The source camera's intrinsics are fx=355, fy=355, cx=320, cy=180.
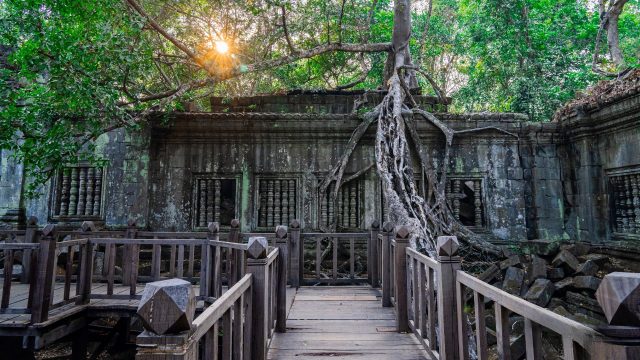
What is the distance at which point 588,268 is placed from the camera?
5977 millimetres

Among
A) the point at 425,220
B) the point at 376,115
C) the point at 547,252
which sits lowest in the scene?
the point at 547,252

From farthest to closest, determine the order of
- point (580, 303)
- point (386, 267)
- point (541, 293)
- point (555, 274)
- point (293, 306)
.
→ 1. point (555, 274)
2. point (541, 293)
3. point (580, 303)
4. point (293, 306)
5. point (386, 267)

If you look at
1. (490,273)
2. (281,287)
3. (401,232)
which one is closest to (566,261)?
(490,273)

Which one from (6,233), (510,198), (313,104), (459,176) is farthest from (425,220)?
(6,233)

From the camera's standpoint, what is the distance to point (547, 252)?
23.2ft

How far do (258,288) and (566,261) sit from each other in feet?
19.9

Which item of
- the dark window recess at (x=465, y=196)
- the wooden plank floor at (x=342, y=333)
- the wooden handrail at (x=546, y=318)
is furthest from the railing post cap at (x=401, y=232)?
the dark window recess at (x=465, y=196)

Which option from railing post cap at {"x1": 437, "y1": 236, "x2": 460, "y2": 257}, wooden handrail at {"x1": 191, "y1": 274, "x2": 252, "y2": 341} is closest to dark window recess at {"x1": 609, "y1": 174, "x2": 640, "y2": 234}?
railing post cap at {"x1": 437, "y1": 236, "x2": 460, "y2": 257}

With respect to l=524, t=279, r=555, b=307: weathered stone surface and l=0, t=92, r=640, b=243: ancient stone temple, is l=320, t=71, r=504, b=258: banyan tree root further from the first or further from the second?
l=524, t=279, r=555, b=307: weathered stone surface

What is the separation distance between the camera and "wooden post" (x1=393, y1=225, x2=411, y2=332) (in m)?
3.84

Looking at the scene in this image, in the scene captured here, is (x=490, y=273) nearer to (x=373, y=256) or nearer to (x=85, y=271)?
(x=373, y=256)

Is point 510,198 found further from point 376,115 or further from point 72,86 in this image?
point 72,86

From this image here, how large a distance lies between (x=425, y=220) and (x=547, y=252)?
2.79 metres

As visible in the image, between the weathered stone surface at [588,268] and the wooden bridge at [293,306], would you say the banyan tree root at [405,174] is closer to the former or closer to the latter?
the wooden bridge at [293,306]
